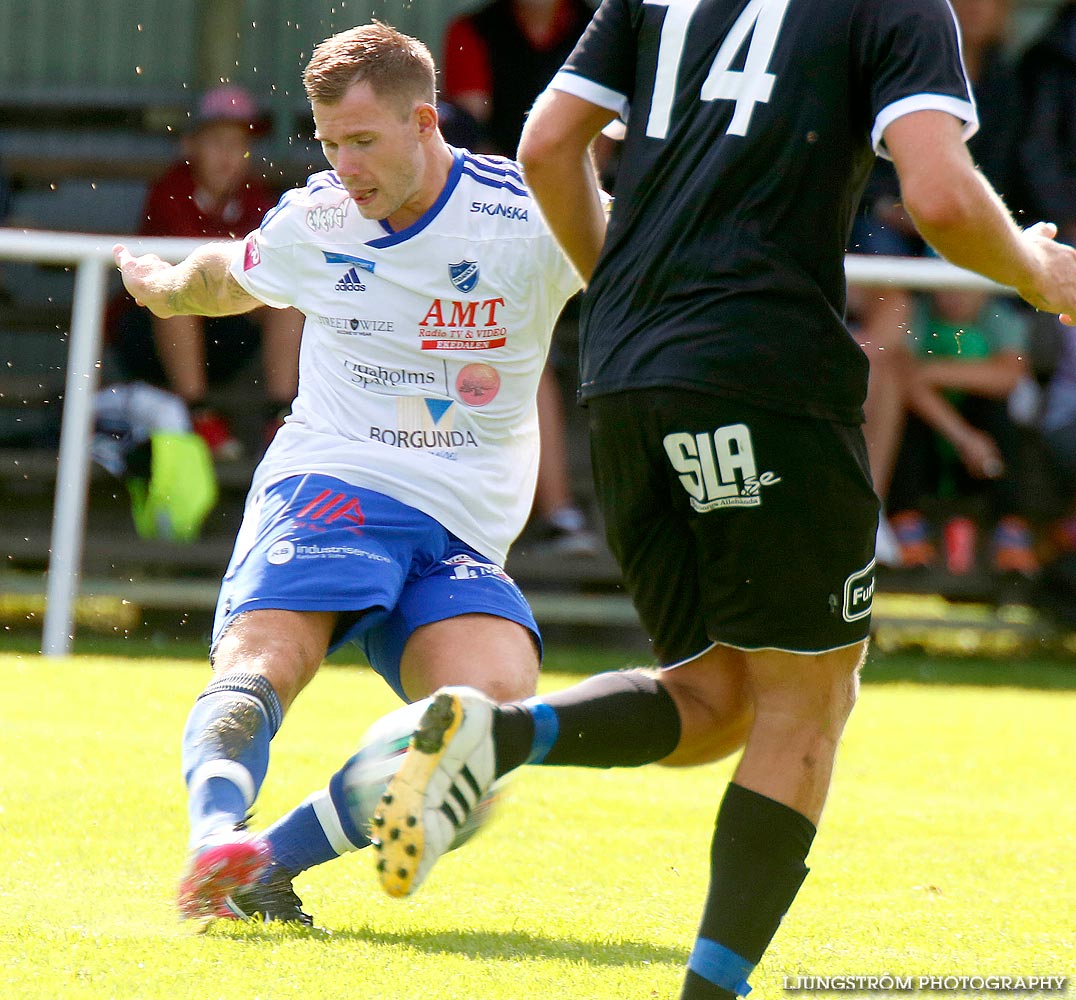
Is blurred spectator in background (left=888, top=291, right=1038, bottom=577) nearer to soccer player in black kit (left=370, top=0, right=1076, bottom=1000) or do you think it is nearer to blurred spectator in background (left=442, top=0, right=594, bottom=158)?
blurred spectator in background (left=442, top=0, right=594, bottom=158)

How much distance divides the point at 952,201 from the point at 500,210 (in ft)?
5.16

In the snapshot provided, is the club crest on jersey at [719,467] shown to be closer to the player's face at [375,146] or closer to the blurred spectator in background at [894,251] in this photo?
the player's face at [375,146]

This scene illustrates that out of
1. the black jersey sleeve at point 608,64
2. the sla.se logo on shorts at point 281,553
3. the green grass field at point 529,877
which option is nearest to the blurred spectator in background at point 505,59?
the green grass field at point 529,877

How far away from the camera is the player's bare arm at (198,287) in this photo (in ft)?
13.1

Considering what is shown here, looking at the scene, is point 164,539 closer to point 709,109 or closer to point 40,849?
point 40,849

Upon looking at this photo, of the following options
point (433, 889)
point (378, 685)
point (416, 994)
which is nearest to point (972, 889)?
point (433, 889)

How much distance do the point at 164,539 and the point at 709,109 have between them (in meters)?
5.94

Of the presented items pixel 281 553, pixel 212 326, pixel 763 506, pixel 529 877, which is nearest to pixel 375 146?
pixel 281 553

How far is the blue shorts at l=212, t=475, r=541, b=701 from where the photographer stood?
3611 mm

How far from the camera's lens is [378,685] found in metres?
7.28

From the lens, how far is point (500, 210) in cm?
397

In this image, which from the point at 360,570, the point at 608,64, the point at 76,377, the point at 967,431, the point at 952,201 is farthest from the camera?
the point at 967,431

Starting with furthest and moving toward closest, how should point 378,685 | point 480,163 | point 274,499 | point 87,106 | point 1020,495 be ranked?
1. point 87,106
2. point 1020,495
3. point 378,685
4. point 480,163
5. point 274,499

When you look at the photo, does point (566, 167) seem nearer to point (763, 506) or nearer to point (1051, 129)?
point (763, 506)
